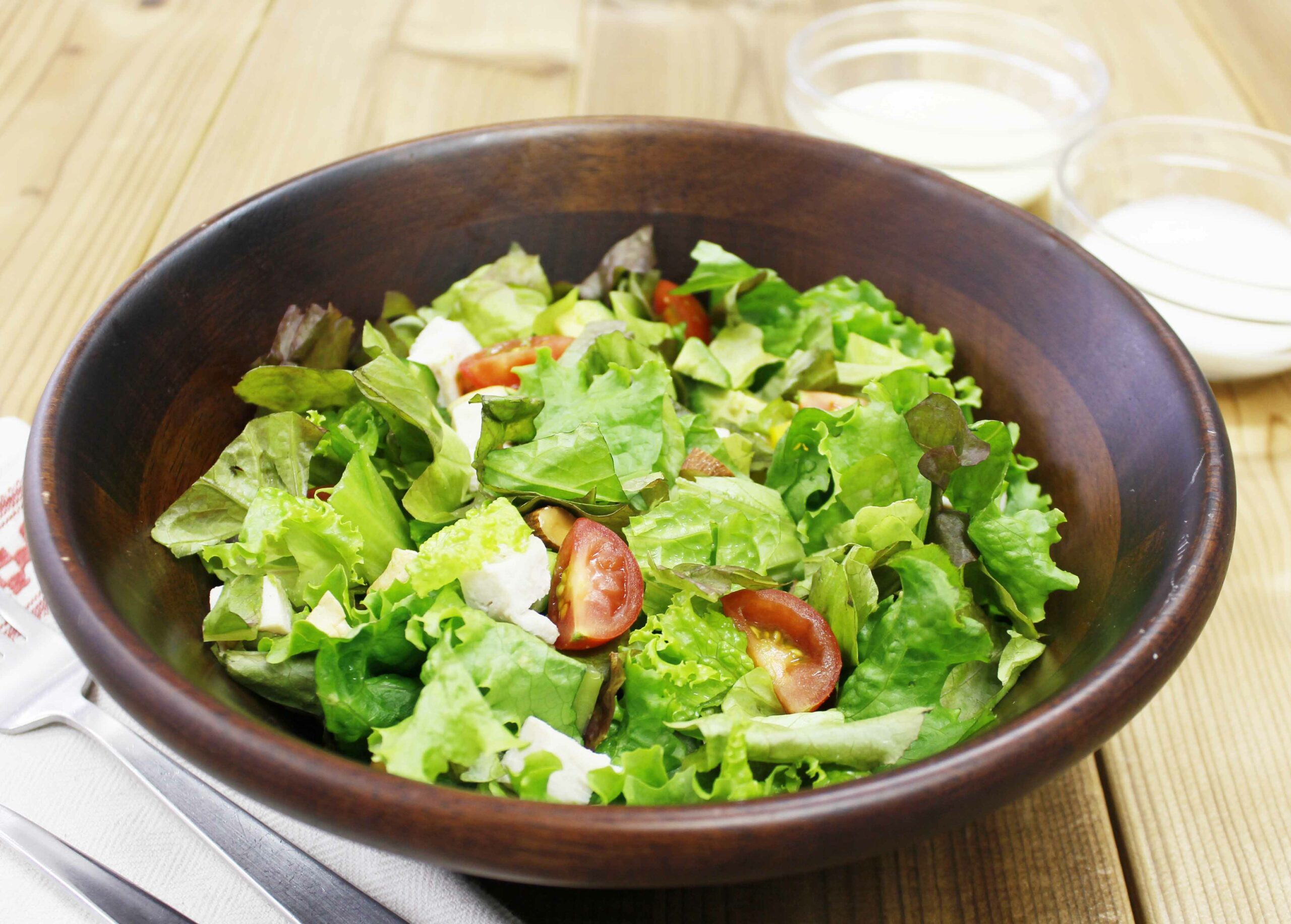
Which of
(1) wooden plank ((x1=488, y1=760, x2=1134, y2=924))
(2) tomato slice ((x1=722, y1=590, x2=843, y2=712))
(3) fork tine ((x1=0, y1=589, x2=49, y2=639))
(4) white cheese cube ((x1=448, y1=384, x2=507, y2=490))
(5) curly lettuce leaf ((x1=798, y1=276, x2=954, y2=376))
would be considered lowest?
(1) wooden plank ((x1=488, y1=760, x2=1134, y2=924))

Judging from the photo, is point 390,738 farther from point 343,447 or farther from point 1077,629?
point 1077,629

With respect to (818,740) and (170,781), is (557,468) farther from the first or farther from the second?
(170,781)

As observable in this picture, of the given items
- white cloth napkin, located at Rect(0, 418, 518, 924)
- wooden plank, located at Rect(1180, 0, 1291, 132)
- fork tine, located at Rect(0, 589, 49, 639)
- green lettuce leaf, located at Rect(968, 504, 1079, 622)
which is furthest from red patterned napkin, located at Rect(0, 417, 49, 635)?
wooden plank, located at Rect(1180, 0, 1291, 132)

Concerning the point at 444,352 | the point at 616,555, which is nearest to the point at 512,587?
the point at 616,555

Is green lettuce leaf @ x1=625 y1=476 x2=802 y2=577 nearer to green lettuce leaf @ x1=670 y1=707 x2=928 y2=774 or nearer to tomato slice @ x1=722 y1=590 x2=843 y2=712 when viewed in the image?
tomato slice @ x1=722 y1=590 x2=843 y2=712

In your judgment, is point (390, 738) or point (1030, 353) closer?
point (390, 738)

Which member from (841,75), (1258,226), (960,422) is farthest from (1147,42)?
(960,422)
